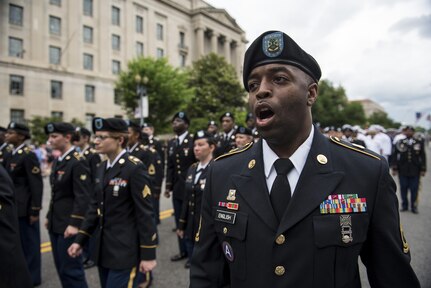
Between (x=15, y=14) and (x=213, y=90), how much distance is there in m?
21.2

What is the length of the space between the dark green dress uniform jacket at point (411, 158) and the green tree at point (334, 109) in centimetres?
4552

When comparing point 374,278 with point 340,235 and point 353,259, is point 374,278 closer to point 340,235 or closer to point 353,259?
point 353,259

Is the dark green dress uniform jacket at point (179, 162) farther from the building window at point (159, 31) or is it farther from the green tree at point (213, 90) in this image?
the building window at point (159, 31)

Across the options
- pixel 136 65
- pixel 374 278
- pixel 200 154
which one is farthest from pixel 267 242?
pixel 136 65

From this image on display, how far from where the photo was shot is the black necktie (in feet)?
4.89

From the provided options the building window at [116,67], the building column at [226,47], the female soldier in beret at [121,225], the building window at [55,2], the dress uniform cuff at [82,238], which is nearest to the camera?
the female soldier in beret at [121,225]

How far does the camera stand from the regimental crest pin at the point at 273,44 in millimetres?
1524

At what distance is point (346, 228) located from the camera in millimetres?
1417

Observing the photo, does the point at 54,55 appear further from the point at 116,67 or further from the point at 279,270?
the point at 279,270

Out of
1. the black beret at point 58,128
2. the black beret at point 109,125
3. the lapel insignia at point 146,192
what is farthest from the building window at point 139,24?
the lapel insignia at point 146,192

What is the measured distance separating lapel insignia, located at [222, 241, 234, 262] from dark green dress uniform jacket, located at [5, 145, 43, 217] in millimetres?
3956

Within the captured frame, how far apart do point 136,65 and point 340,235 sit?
27.4 metres

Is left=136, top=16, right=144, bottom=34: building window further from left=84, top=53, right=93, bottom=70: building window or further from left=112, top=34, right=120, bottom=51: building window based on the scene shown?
left=84, top=53, right=93, bottom=70: building window

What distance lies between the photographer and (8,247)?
2.64 metres
